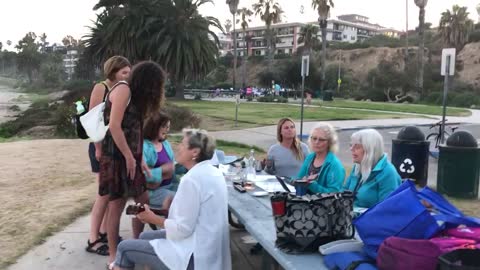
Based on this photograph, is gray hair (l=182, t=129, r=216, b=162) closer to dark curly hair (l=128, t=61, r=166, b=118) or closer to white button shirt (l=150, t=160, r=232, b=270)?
white button shirt (l=150, t=160, r=232, b=270)

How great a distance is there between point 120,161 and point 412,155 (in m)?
5.38

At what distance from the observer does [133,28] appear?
40344 mm

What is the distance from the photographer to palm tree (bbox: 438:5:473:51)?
2186 inches

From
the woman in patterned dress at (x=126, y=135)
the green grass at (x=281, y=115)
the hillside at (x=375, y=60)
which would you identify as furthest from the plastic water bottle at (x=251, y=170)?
the hillside at (x=375, y=60)

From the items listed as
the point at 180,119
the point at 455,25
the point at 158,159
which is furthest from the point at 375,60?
the point at 158,159

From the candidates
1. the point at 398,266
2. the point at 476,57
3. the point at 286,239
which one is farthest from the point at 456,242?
the point at 476,57

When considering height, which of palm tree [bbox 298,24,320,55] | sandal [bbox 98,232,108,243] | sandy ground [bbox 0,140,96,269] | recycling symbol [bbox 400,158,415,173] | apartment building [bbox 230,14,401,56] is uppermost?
apartment building [bbox 230,14,401,56]

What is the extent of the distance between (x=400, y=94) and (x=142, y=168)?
49902 mm

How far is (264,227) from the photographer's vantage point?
319 cm

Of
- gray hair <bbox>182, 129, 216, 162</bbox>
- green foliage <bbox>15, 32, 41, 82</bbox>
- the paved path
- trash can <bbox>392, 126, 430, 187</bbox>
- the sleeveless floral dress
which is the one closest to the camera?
gray hair <bbox>182, 129, 216, 162</bbox>

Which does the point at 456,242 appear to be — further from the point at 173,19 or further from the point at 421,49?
the point at 421,49

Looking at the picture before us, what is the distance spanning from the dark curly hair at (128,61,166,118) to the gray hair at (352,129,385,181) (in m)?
1.56

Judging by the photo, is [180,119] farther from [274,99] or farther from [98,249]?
[274,99]

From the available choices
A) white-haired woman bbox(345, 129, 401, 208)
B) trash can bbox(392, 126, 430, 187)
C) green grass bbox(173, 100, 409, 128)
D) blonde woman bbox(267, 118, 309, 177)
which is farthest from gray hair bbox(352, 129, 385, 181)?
green grass bbox(173, 100, 409, 128)
